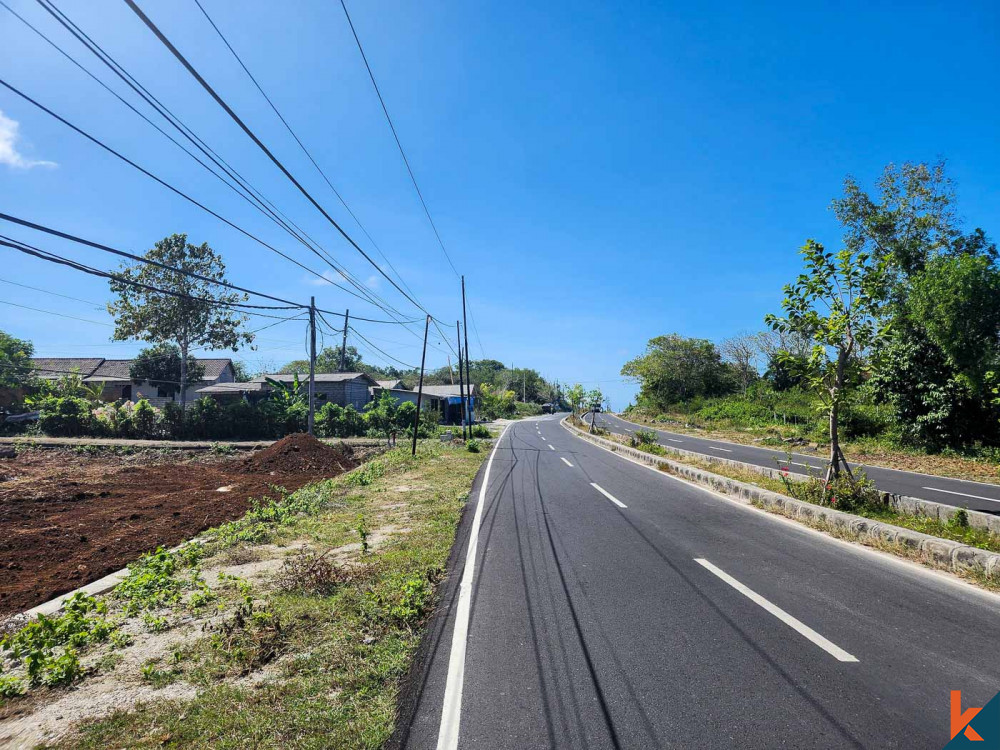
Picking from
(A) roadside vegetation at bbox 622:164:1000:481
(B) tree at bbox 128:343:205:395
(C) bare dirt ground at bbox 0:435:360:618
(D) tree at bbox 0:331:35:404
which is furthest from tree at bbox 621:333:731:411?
(D) tree at bbox 0:331:35:404

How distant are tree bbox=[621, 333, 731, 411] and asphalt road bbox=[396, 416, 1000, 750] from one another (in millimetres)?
54945

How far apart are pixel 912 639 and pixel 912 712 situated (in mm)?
1350

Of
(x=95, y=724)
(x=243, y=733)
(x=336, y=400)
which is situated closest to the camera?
(x=243, y=733)

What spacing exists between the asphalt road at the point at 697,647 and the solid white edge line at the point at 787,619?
19 millimetres

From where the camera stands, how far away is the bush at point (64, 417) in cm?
3188

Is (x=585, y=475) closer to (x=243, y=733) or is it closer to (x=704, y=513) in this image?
(x=704, y=513)

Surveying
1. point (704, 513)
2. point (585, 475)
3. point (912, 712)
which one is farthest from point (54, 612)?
point (585, 475)

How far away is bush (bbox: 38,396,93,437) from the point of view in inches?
1255

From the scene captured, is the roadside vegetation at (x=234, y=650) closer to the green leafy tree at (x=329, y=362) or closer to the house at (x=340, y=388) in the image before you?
the house at (x=340, y=388)

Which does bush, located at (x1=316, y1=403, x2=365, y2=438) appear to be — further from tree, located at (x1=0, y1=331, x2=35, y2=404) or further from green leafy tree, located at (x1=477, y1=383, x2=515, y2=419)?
green leafy tree, located at (x1=477, y1=383, x2=515, y2=419)

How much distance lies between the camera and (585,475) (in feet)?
50.2

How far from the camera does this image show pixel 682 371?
5944cm

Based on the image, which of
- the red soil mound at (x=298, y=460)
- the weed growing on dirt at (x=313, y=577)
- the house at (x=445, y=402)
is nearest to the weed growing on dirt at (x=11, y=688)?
the weed growing on dirt at (x=313, y=577)

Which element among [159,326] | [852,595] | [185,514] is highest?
[159,326]
